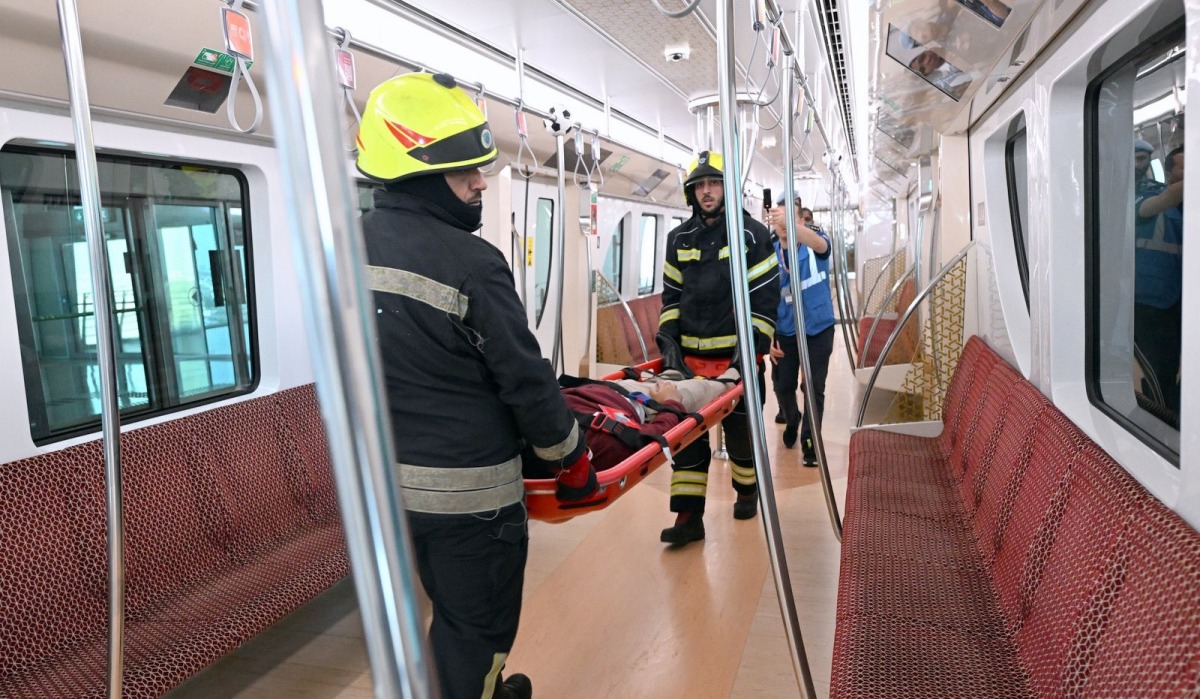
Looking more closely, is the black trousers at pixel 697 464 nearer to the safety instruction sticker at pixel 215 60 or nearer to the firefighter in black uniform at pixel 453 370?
the firefighter in black uniform at pixel 453 370

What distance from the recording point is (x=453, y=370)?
1.98 metres

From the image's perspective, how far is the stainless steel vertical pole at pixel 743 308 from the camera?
188 cm

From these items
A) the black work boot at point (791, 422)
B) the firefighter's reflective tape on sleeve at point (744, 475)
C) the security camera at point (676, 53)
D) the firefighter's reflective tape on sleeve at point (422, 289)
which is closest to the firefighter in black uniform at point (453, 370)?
the firefighter's reflective tape on sleeve at point (422, 289)

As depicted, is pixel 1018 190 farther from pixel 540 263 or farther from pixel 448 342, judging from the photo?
pixel 540 263

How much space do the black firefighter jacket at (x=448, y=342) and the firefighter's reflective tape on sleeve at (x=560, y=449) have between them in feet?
0.22

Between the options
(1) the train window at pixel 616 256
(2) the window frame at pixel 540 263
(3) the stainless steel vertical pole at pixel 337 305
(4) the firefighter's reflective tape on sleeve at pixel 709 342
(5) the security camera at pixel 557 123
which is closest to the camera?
(3) the stainless steel vertical pole at pixel 337 305

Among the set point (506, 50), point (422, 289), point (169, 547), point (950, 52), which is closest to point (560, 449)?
point (422, 289)

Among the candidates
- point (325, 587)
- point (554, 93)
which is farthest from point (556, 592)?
point (554, 93)

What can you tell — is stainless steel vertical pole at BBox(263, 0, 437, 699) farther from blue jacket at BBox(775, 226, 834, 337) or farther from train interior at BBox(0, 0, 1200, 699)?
blue jacket at BBox(775, 226, 834, 337)

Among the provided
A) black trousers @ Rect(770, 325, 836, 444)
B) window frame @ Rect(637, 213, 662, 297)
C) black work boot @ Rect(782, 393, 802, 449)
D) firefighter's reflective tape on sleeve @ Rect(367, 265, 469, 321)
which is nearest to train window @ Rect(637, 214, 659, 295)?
window frame @ Rect(637, 213, 662, 297)

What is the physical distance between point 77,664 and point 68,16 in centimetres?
173

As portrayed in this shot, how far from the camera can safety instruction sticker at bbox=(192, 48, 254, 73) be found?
2.86 m

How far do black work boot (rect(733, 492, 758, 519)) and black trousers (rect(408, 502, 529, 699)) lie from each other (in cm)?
238

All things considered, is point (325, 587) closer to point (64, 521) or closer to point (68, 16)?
point (64, 521)
